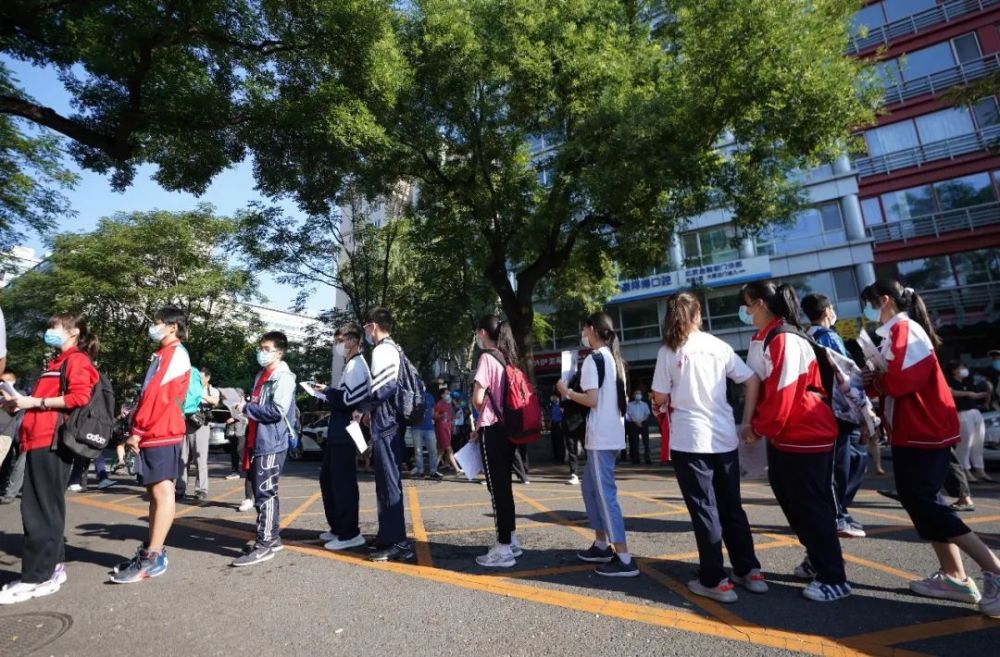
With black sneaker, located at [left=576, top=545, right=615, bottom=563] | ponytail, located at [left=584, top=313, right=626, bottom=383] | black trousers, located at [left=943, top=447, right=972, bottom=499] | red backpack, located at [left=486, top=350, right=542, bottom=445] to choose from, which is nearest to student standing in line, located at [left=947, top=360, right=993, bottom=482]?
black trousers, located at [left=943, top=447, right=972, bottom=499]

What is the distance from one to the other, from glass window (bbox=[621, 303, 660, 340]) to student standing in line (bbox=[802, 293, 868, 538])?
81.8 ft

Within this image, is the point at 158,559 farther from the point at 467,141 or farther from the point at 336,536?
the point at 467,141

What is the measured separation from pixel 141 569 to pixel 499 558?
2628 mm

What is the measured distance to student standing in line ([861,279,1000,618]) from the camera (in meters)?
3.05

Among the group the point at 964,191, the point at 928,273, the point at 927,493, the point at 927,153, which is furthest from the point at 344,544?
the point at 927,153

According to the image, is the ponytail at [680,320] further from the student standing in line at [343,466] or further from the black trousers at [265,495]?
the black trousers at [265,495]

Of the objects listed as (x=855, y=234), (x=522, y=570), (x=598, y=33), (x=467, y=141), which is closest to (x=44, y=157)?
(x=467, y=141)

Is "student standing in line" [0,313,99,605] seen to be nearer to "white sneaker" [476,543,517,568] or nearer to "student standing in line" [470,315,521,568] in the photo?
"student standing in line" [470,315,521,568]

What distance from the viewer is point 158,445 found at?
3943 millimetres

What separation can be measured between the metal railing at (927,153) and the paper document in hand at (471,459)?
24.0m

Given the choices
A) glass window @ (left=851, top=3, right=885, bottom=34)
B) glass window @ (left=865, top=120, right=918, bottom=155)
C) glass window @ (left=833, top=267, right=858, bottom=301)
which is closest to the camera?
glass window @ (left=865, top=120, right=918, bottom=155)

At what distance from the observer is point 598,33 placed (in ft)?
37.9

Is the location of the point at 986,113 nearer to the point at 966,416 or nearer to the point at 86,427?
the point at 966,416

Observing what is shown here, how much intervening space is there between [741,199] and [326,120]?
8486mm
